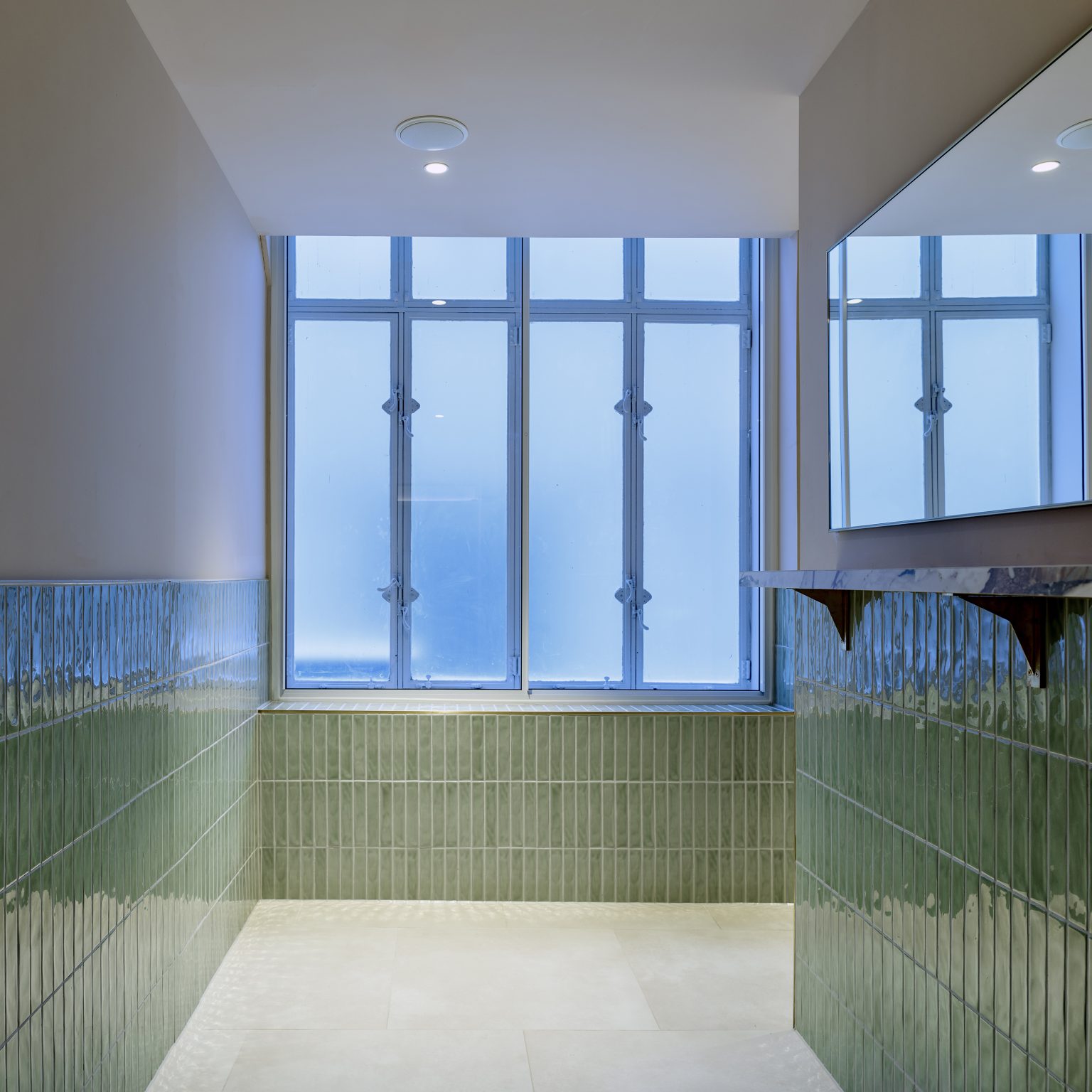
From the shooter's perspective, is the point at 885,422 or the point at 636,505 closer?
the point at 885,422

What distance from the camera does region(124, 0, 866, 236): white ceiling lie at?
219cm

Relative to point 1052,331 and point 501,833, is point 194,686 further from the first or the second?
point 1052,331

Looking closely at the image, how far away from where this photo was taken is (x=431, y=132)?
2.73m

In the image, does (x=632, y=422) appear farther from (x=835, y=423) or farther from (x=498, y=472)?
(x=835, y=423)

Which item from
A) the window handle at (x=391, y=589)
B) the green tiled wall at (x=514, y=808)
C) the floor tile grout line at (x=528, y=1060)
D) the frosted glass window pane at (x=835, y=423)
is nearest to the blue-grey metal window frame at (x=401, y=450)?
the window handle at (x=391, y=589)

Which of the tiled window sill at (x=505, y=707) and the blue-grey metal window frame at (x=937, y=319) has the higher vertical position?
the blue-grey metal window frame at (x=937, y=319)

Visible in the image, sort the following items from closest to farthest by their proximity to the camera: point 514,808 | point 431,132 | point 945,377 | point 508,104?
1. point 945,377
2. point 508,104
3. point 431,132
4. point 514,808

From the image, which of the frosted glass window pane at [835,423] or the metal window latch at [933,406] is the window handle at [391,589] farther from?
the metal window latch at [933,406]

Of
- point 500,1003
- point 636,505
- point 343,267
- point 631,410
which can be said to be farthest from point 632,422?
point 500,1003

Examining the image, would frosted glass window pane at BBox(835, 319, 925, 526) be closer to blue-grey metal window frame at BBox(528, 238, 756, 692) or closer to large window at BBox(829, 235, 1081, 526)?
large window at BBox(829, 235, 1081, 526)

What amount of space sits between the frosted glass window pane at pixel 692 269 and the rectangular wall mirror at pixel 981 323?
1798 millimetres

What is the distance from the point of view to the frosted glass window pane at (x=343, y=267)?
3865 millimetres

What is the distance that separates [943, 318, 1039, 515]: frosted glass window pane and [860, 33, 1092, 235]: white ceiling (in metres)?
0.16

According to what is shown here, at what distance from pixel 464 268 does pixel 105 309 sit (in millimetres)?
2055
